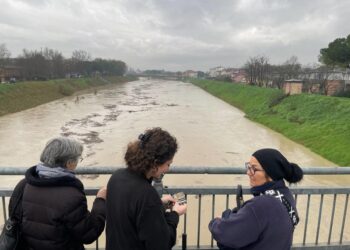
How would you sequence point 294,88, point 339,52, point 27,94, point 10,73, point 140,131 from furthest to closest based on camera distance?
point 10,73 < point 27,94 < point 339,52 < point 294,88 < point 140,131

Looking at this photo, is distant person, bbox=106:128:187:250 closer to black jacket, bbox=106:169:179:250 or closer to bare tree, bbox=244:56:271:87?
black jacket, bbox=106:169:179:250

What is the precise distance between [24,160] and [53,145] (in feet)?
44.5

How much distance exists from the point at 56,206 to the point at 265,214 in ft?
4.18

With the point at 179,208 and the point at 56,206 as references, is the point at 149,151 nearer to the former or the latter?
the point at 179,208

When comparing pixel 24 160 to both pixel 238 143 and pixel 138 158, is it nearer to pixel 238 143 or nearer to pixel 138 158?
pixel 238 143

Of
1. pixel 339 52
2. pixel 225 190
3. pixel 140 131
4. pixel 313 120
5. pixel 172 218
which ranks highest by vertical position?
pixel 339 52

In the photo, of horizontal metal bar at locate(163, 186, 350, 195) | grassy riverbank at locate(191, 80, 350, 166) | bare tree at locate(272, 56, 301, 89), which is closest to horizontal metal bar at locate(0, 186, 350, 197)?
horizontal metal bar at locate(163, 186, 350, 195)

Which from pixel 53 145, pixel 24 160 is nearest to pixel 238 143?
pixel 24 160

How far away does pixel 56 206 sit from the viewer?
2.10 metres

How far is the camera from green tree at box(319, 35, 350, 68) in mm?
30594

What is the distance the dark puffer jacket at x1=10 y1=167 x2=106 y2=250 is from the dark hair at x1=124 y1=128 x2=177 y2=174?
45 cm

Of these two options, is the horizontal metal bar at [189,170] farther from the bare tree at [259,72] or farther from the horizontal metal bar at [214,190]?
the bare tree at [259,72]

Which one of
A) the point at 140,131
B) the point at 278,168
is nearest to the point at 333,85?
the point at 140,131

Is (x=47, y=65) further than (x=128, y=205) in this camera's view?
Yes
